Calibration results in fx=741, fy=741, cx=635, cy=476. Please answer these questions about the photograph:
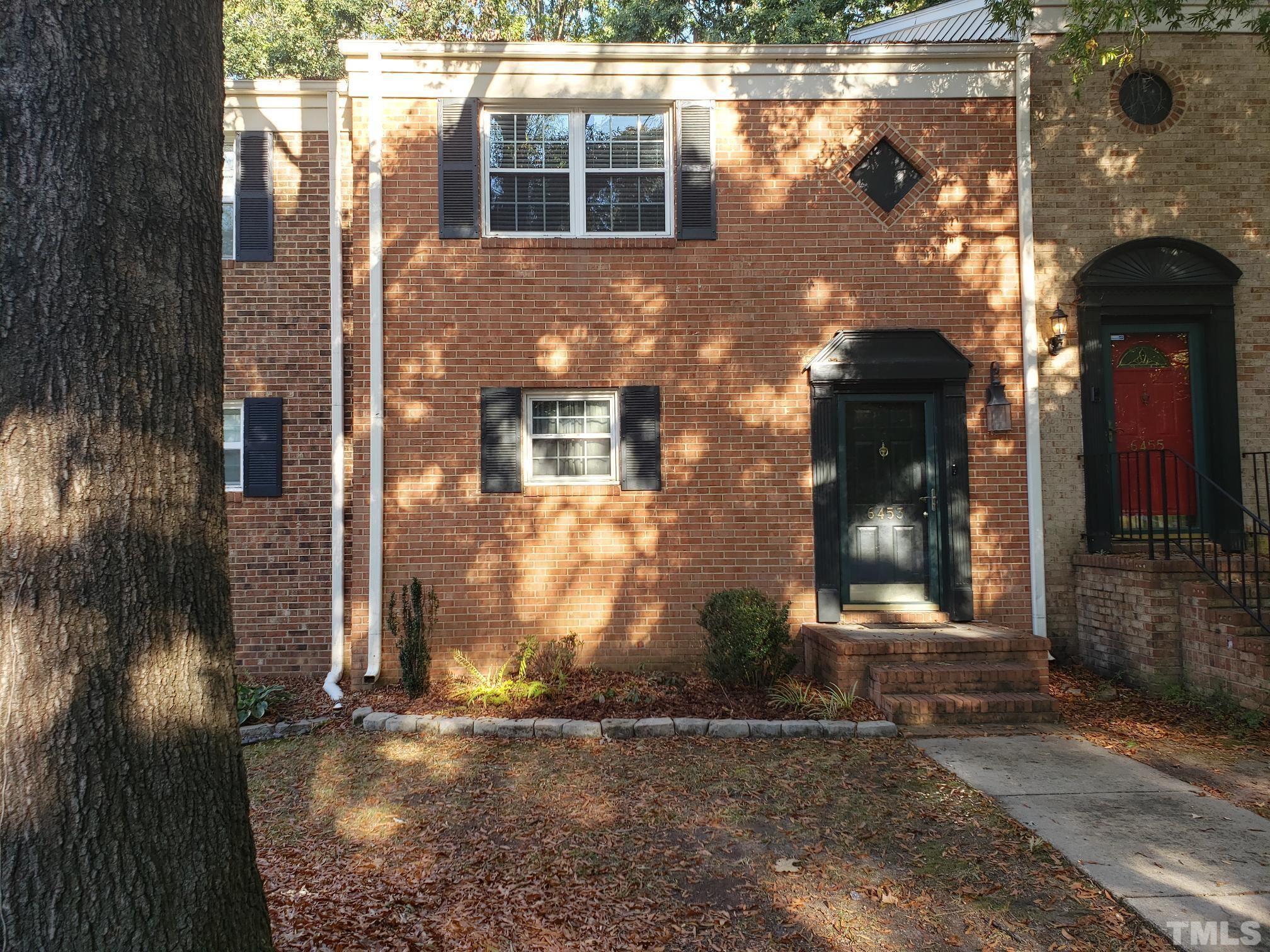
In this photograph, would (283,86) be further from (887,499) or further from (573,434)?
(887,499)

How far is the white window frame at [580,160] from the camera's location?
284 inches

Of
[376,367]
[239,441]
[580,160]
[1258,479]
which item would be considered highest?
[580,160]

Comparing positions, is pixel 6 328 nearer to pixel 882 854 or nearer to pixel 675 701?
pixel 882 854

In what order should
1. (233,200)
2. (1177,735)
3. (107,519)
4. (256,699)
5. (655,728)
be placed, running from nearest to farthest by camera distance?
(107,519)
(655,728)
(1177,735)
(256,699)
(233,200)

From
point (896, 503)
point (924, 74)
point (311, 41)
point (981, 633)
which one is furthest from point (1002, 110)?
point (311, 41)

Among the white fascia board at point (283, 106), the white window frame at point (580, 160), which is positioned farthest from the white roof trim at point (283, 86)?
the white window frame at point (580, 160)

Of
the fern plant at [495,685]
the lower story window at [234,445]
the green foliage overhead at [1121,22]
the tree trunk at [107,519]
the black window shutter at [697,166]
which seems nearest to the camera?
the tree trunk at [107,519]

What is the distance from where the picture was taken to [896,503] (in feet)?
24.1

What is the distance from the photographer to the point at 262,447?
7.58 meters

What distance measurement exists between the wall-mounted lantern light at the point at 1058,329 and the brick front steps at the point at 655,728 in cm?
425

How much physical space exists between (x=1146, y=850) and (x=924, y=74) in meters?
6.84

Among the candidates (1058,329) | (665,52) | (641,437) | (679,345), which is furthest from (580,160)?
(1058,329)

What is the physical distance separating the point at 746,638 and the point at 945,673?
1572 millimetres

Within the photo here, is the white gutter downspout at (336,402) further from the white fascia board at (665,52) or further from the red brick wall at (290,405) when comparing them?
the white fascia board at (665,52)
